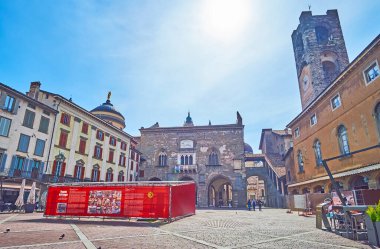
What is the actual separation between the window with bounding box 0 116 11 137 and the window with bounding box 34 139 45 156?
2688mm

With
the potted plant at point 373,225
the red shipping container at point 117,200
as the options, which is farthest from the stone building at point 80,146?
the potted plant at point 373,225

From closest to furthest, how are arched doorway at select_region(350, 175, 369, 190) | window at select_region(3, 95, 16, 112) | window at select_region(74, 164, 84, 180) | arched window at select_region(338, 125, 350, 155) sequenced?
arched doorway at select_region(350, 175, 369, 190) < arched window at select_region(338, 125, 350, 155) < window at select_region(3, 95, 16, 112) < window at select_region(74, 164, 84, 180)

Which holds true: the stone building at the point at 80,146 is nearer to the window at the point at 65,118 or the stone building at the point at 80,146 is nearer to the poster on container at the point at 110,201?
the window at the point at 65,118

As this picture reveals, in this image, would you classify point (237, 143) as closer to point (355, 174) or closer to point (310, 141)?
point (310, 141)

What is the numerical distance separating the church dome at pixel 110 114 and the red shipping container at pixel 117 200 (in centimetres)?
2366

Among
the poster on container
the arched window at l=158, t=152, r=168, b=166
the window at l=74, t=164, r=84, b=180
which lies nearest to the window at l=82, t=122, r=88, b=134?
the window at l=74, t=164, r=84, b=180

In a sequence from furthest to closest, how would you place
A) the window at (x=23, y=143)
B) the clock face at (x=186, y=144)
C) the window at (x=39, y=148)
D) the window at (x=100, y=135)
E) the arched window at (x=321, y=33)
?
1. the clock face at (x=186, y=144)
2. the arched window at (x=321, y=33)
3. the window at (x=100, y=135)
4. the window at (x=39, y=148)
5. the window at (x=23, y=143)

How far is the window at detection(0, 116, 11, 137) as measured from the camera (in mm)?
18219

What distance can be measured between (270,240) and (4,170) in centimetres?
1997

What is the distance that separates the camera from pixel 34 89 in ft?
77.2

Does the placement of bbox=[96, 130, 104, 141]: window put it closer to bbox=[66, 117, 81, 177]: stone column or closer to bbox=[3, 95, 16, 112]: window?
bbox=[66, 117, 81, 177]: stone column

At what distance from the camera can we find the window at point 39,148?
20609 mm

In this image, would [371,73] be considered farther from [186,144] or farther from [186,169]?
[186,144]

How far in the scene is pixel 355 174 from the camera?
14.5 meters
